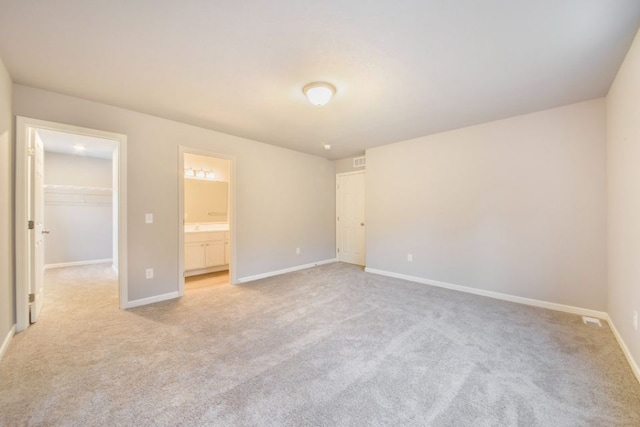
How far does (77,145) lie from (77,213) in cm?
174

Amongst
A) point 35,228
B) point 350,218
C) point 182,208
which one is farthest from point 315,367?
point 350,218

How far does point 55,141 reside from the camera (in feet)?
15.6

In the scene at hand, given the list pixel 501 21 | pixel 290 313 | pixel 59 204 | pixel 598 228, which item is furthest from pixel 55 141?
pixel 598 228

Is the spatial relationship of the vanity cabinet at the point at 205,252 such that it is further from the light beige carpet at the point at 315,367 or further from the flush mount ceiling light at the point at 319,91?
the flush mount ceiling light at the point at 319,91

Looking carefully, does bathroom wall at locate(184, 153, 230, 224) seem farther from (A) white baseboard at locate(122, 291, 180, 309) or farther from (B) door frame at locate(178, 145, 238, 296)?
(A) white baseboard at locate(122, 291, 180, 309)

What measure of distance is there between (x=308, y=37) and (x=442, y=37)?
98 centimetres

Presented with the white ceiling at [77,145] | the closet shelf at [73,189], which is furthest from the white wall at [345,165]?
the closet shelf at [73,189]

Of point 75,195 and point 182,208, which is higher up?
point 75,195

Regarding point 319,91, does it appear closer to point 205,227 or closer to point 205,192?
point 205,192

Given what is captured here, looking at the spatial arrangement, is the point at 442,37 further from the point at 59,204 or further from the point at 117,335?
the point at 59,204

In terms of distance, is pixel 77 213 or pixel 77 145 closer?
pixel 77 145

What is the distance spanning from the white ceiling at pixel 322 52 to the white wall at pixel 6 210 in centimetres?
28

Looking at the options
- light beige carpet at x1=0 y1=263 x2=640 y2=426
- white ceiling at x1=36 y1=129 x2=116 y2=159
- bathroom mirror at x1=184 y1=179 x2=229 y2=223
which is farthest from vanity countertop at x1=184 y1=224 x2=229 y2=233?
light beige carpet at x1=0 y1=263 x2=640 y2=426

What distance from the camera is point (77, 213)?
5.86 metres
